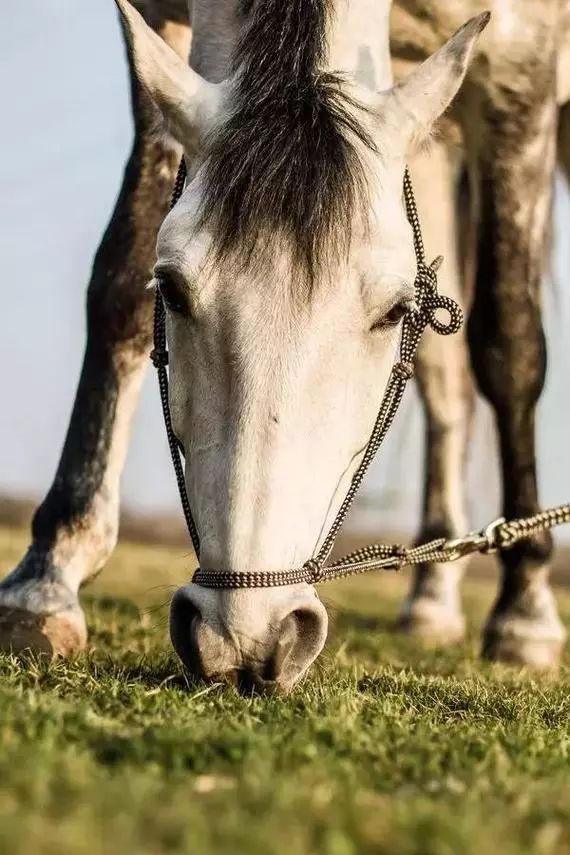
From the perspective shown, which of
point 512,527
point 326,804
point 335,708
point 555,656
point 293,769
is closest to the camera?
point 326,804

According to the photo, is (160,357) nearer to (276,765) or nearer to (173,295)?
(173,295)

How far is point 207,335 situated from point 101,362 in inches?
55.2

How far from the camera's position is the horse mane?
2.72m

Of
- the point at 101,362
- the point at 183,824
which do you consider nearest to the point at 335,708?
the point at 183,824

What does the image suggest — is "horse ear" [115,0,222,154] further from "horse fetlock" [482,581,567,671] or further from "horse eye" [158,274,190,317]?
"horse fetlock" [482,581,567,671]

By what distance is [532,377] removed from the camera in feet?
16.5

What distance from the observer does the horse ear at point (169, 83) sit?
3.14 m

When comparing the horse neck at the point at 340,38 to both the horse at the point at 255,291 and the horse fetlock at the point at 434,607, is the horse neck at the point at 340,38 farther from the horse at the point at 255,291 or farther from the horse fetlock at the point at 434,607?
the horse fetlock at the point at 434,607

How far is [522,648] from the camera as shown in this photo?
496 centimetres

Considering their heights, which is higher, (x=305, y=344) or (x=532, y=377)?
(x=532, y=377)

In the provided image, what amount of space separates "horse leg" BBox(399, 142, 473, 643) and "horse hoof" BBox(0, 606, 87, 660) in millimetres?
2888

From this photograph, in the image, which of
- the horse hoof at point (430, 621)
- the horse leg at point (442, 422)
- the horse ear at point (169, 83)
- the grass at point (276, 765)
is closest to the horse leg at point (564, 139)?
→ the horse leg at point (442, 422)

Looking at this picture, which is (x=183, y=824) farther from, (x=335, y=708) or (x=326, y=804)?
(x=335, y=708)

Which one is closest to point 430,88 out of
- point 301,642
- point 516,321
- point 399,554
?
point 399,554
